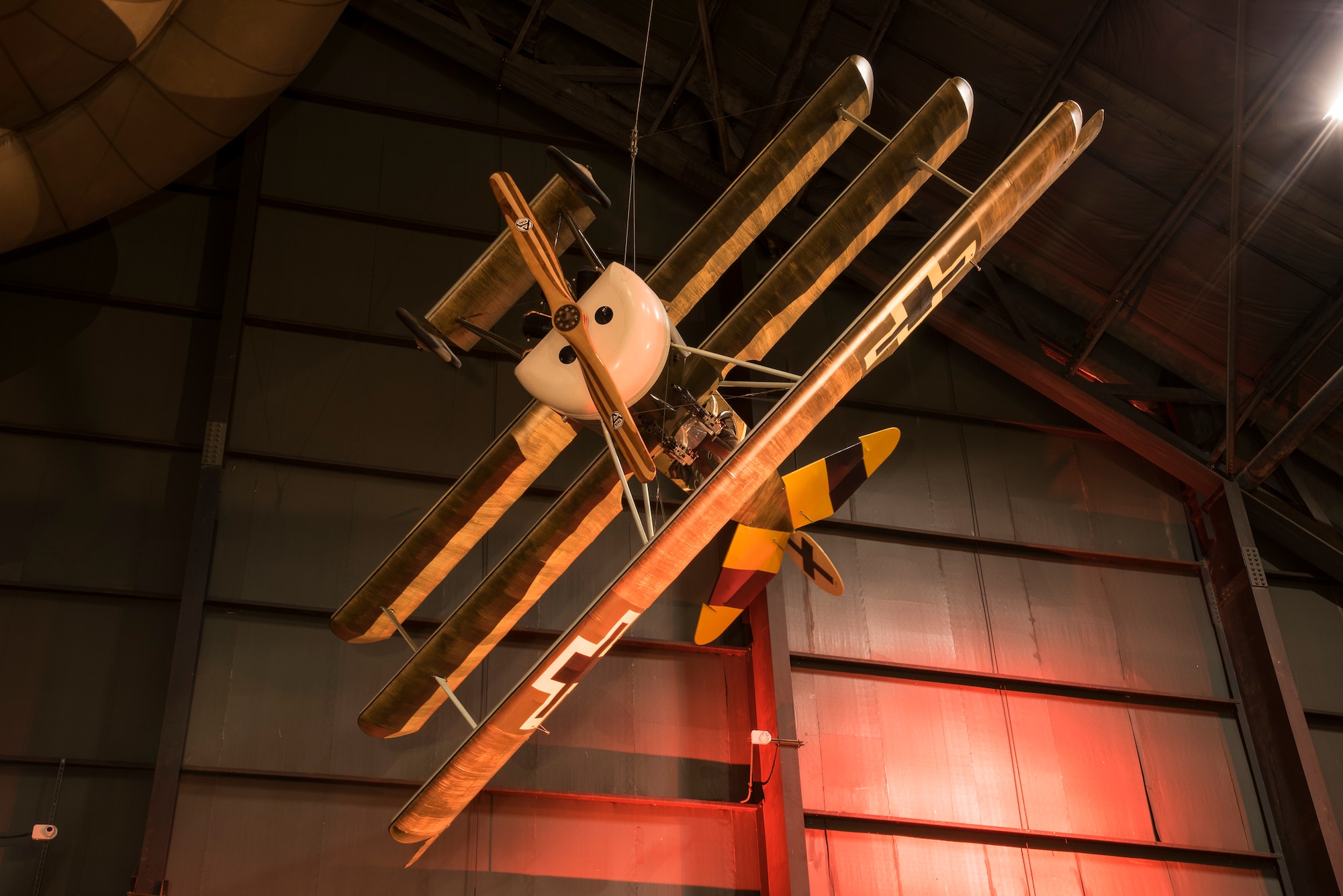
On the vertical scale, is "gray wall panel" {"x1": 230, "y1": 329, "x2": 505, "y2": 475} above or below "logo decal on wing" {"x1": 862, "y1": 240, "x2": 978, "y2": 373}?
above

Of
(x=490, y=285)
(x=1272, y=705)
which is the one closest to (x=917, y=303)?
(x=490, y=285)

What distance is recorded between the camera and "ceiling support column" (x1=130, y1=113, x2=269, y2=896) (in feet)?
24.3

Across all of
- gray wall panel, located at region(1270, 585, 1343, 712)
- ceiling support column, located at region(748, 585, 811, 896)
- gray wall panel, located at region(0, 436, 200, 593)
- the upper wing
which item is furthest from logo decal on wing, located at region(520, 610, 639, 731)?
gray wall panel, located at region(1270, 585, 1343, 712)

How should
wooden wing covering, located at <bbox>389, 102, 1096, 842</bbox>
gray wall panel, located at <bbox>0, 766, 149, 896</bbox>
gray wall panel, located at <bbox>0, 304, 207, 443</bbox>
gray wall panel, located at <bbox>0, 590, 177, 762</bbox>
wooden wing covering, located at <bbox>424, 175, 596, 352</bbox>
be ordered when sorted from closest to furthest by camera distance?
wooden wing covering, located at <bbox>389, 102, 1096, 842</bbox>
wooden wing covering, located at <bbox>424, 175, 596, 352</bbox>
gray wall panel, located at <bbox>0, 766, 149, 896</bbox>
gray wall panel, located at <bbox>0, 590, 177, 762</bbox>
gray wall panel, located at <bbox>0, 304, 207, 443</bbox>

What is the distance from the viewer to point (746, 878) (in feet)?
27.4

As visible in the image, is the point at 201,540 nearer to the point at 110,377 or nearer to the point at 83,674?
the point at 83,674

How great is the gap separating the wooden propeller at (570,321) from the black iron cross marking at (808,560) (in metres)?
1.66

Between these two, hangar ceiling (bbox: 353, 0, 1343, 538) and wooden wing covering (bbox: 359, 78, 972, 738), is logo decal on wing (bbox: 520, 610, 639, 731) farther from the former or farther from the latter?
hangar ceiling (bbox: 353, 0, 1343, 538)

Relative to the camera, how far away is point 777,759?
8.48 meters

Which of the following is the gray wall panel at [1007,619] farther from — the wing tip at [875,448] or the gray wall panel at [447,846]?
the wing tip at [875,448]

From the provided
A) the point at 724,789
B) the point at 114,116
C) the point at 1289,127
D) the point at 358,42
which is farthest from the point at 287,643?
the point at 1289,127

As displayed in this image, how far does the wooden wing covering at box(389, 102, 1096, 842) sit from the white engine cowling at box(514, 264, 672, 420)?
66 cm

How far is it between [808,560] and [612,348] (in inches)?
82.0

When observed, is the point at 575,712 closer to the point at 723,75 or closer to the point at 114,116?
the point at 114,116
